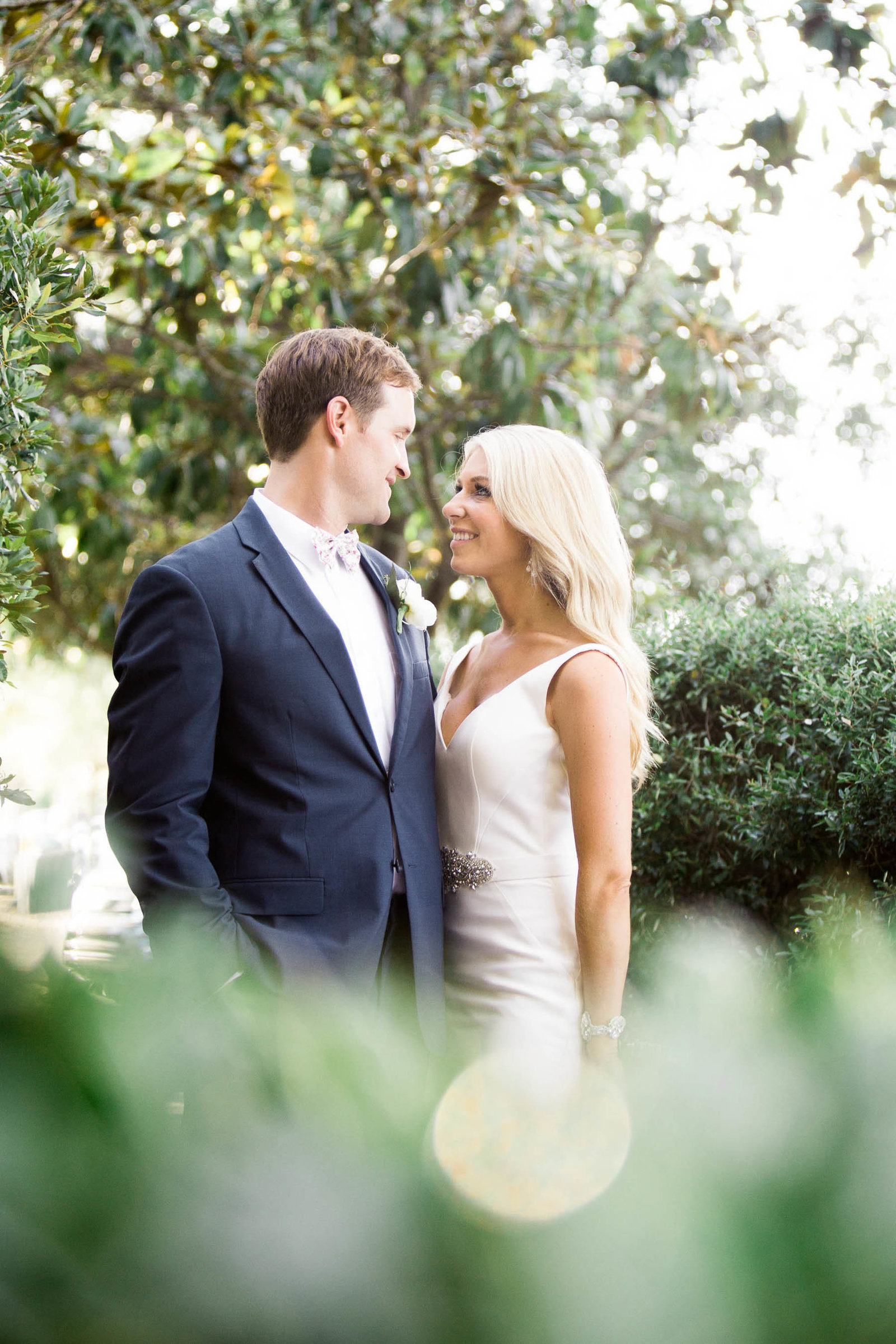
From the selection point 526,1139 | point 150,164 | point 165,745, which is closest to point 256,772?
point 165,745

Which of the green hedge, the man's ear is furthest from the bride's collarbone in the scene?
the green hedge

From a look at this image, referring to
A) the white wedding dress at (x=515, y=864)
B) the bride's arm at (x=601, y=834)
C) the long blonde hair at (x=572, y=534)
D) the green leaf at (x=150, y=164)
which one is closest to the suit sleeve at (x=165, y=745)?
the white wedding dress at (x=515, y=864)

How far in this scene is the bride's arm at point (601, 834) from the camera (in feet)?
8.07

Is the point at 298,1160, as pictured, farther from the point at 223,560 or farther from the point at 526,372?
the point at 526,372

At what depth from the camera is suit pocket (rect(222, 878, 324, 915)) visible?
231cm

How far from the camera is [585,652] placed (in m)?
2.62

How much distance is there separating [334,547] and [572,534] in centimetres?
62

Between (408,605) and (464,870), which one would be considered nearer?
(464,870)

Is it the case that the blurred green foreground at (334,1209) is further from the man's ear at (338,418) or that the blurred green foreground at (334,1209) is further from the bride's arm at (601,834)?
the man's ear at (338,418)

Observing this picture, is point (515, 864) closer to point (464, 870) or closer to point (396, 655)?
point (464, 870)

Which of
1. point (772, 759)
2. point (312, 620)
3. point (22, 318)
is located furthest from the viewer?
point (772, 759)

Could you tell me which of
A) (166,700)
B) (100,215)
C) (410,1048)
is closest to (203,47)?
(100,215)

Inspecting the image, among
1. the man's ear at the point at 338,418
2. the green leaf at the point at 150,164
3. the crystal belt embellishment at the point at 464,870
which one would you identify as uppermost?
the green leaf at the point at 150,164

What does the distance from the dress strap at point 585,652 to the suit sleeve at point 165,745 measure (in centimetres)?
81
